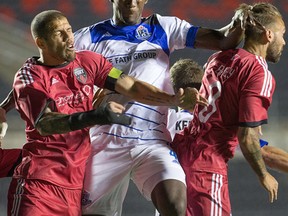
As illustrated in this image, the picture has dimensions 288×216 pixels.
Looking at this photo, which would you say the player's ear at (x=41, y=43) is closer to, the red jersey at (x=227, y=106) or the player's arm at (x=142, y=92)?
the player's arm at (x=142, y=92)

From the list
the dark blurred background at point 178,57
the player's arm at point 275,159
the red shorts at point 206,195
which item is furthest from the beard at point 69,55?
the dark blurred background at point 178,57

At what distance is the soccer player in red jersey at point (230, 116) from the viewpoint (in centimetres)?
316

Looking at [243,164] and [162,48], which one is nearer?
[162,48]

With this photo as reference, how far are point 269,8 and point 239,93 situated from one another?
0.42 m

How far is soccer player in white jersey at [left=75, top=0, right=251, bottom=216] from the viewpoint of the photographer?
329 cm

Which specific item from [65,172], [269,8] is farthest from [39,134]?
[269,8]

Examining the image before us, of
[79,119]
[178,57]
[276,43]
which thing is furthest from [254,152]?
[178,57]

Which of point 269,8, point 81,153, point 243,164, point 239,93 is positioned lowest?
point 243,164

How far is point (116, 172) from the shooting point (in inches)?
133

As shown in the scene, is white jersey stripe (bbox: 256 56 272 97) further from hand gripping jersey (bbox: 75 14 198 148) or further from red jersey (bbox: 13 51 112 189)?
red jersey (bbox: 13 51 112 189)

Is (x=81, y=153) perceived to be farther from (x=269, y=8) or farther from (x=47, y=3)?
(x=47, y=3)

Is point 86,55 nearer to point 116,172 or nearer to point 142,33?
point 142,33

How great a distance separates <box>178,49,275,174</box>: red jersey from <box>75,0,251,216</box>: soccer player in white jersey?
0.12 m

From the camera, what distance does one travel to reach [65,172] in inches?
125
